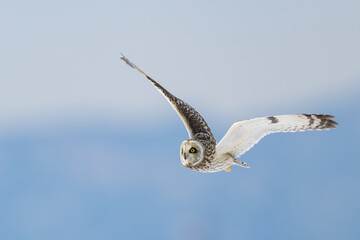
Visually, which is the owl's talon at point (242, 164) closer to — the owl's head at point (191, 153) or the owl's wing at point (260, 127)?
the owl's wing at point (260, 127)

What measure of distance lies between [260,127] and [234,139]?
0.39 ft

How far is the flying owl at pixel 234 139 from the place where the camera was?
219 cm

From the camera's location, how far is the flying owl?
219 centimetres

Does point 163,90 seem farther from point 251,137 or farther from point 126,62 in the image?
point 251,137

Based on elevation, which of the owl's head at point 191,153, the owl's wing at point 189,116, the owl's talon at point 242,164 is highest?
the owl's wing at point 189,116

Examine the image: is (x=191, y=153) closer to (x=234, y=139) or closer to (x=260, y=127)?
(x=234, y=139)

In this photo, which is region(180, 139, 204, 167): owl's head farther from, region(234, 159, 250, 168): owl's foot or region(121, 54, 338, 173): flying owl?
region(234, 159, 250, 168): owl's foot

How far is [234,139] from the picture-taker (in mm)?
2268

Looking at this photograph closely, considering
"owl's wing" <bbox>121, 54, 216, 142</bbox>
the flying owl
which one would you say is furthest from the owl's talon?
"owl's wing" <bbox>121, 54, 216, 142</bbox>

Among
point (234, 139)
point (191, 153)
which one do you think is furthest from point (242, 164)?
point (191, 153)

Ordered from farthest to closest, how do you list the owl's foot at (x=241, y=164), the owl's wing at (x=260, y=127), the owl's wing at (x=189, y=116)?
the owl's wing at (x=189, y=116) < the owl's foot at (x=241, y=164) < the owl's wing at (x=260, y=127)

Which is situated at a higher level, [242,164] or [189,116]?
[189,116]

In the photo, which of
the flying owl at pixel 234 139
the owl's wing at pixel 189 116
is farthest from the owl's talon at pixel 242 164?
the owl's wing at pixel 189 116

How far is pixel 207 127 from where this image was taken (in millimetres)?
2469
